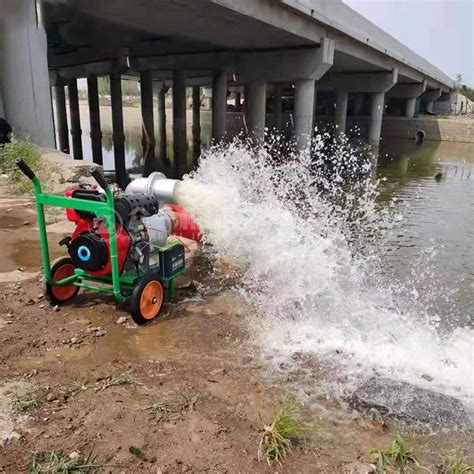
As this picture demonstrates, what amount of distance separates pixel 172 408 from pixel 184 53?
25.2 meters

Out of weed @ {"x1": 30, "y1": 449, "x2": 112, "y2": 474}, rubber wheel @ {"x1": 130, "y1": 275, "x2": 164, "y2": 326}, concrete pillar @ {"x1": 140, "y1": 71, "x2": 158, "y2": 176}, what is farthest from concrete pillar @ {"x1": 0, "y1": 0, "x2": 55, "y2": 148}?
concrete pillar @ {"x1": 140, "y1": 71, "x2": 158, "y2": 176}

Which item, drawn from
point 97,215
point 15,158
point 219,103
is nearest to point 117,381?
point 97,215

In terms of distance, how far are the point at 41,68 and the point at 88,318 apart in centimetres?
1032

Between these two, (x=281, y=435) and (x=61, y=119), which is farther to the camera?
(x=61, y=119)

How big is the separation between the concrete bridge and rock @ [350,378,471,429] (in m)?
11.7

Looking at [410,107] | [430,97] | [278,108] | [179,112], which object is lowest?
[179,112]

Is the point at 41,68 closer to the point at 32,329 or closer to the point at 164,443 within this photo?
the point at 32,329

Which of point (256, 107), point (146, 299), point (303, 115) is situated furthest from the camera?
point (256, 107)

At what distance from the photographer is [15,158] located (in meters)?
10.1

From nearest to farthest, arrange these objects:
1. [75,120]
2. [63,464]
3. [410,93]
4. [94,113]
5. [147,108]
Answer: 1. [63,464]
2. [147,108]
3. [94,113]
4. [75,120]
5. [410,93]

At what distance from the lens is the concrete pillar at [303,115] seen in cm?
2358

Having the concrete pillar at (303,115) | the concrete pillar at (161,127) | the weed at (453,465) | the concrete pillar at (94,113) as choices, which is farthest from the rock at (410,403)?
the concrete pillar at (94,113)

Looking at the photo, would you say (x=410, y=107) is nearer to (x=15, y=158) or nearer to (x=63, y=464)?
(x=15, y=158)

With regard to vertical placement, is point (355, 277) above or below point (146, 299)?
below
